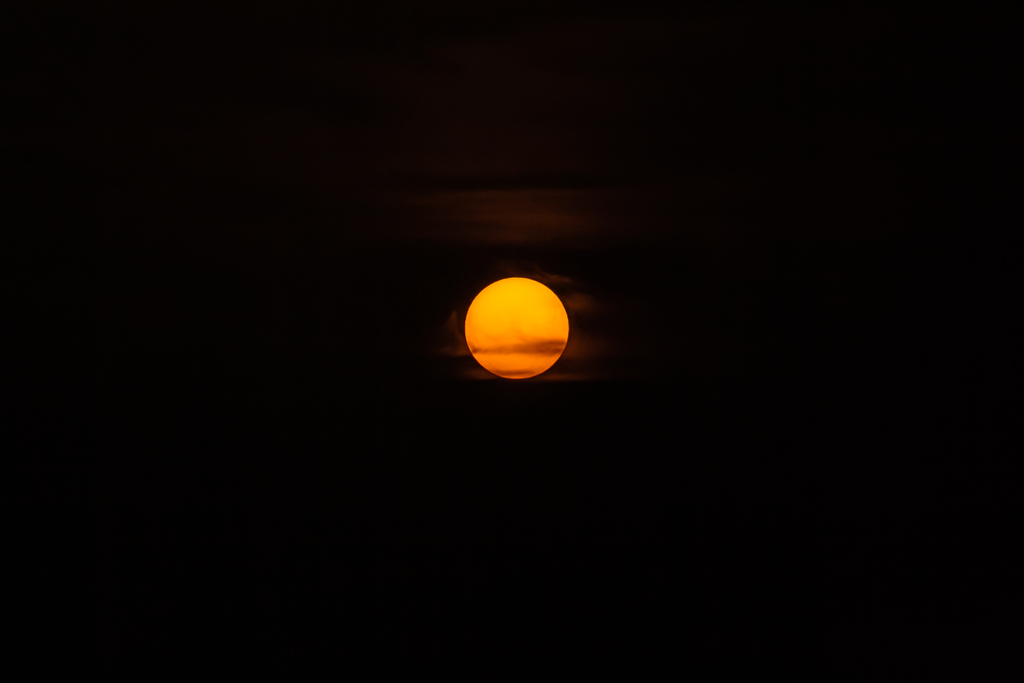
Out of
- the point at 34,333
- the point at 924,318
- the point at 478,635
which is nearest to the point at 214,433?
the point at 34,333

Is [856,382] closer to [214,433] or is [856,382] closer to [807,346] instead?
[807,346]

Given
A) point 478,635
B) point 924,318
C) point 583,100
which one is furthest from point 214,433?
point 924,318

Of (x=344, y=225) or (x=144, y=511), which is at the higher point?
(x=344, y=225)

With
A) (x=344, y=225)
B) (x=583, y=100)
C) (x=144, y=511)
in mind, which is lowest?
(x=144, y=511)

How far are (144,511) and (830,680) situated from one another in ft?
2.54

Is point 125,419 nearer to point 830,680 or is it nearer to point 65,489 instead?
point 65,489

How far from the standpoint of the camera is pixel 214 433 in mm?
660

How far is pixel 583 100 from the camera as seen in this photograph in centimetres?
66

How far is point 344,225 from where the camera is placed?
66 cm

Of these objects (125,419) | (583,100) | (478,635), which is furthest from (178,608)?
(583,100)

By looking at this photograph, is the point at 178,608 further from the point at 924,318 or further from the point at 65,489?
the point at 924,318

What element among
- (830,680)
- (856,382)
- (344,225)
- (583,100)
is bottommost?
(830,680)

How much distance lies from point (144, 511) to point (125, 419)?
103 mm

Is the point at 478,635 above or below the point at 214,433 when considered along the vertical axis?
below
